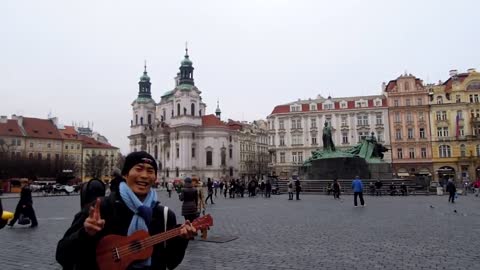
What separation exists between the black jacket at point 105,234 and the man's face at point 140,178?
14 cm

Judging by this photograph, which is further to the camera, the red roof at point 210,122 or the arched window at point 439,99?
the red roof at point 210,122

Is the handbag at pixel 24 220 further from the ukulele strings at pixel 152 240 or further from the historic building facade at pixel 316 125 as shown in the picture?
the historic building facade at pixel 316 125

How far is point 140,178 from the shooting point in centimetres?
304

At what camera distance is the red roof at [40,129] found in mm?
86438

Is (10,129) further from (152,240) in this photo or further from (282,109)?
(152,240)

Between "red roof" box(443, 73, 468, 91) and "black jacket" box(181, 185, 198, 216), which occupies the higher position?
"red roof" box(443, 73, 468, 91)

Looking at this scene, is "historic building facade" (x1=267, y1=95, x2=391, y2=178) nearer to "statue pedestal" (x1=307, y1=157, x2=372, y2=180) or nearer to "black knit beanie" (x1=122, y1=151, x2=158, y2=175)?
"statue pedestal" (x1=307, y1=157, x2=372, y2=180)

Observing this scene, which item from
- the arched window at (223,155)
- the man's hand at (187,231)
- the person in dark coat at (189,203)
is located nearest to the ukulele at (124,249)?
the man's hand at (187,231)

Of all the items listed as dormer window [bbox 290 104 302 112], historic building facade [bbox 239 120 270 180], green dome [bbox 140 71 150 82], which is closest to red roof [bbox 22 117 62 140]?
green dome [bbox 140 71 150 82]

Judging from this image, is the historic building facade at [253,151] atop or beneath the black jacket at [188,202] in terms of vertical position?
atop

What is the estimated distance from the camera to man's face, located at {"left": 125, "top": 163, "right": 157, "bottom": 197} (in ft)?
9.96

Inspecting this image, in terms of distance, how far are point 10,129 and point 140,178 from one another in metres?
93.2

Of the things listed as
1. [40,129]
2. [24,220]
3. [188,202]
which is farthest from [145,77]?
[188,202]

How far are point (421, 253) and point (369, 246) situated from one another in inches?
44.9
